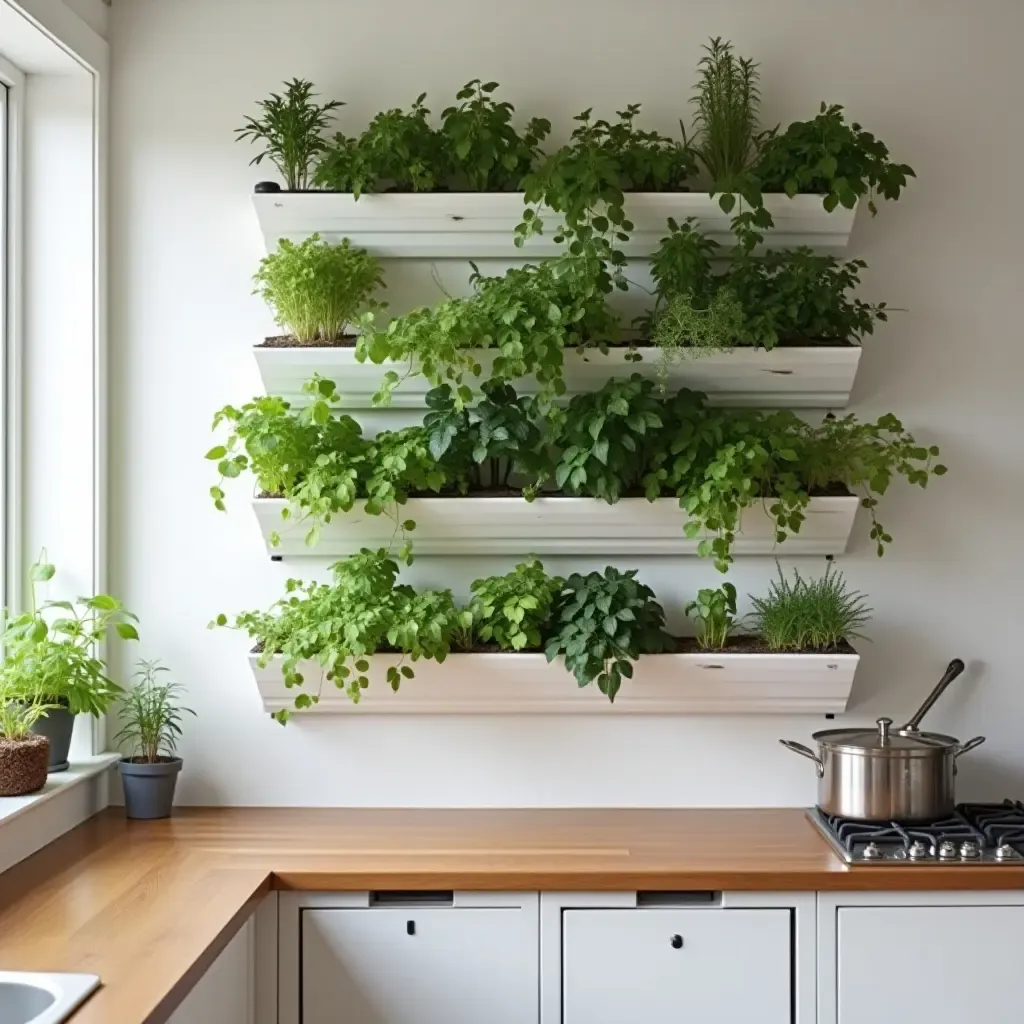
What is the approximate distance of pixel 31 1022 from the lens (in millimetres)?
1786

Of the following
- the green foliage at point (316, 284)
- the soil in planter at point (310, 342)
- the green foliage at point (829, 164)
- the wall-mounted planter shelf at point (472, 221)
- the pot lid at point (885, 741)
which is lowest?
the pot lid at point (885, 741)

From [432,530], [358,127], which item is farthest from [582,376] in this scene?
[358,127]

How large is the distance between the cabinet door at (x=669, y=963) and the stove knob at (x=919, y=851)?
28 centimetres

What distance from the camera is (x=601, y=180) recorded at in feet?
9.18

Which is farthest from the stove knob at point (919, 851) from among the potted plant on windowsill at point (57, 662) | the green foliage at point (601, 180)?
the potted plant on windowsill at point (57, 662)

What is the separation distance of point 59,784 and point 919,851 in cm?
181

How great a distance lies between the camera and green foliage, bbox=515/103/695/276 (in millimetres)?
2766

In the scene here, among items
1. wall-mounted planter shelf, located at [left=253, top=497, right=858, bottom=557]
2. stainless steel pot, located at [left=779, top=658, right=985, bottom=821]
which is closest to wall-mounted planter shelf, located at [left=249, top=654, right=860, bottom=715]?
stainless steel pot, located at [left=779, top=658, right=985, bottom=821]

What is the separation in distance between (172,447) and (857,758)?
174 cm

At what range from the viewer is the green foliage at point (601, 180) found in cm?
277

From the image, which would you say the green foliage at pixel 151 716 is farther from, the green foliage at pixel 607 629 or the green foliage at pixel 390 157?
the green foliage at pixel 390 157

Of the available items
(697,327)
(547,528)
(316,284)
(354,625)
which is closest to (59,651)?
(354,625)

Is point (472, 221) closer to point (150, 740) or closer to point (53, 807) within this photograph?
point (150, 740)

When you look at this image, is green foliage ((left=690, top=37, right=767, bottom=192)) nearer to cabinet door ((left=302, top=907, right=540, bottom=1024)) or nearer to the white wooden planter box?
the white wooden planter box
